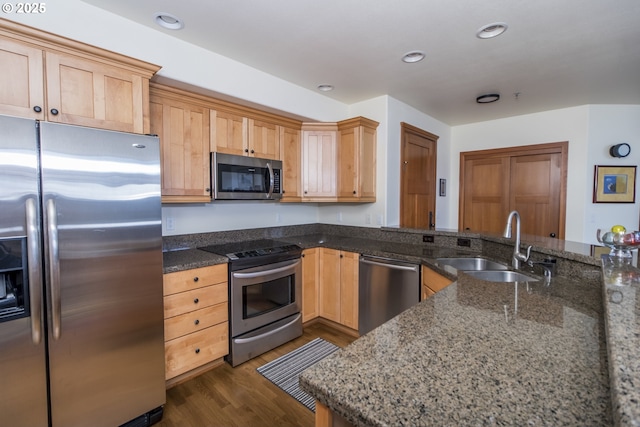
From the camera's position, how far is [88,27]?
6.04ft

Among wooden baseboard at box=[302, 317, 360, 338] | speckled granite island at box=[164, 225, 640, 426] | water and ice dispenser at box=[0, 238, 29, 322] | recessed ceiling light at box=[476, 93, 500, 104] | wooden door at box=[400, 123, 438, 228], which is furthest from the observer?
wooden door at box=[400, 123, 438, 228]

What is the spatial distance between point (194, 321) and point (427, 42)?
2.69 meters

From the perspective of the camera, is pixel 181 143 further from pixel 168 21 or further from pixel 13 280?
pixel 13 280

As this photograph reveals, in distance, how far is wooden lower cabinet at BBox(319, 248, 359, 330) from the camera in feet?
9.67

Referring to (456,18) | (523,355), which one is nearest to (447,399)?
(523,355)

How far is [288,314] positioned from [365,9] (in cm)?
249

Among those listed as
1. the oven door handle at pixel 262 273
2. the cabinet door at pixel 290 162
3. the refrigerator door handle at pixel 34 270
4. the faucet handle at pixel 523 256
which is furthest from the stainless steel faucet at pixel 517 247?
the refrigerator door handle at pixel 34 270

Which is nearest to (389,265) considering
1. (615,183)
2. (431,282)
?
(431,282)

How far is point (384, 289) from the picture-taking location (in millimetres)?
2701

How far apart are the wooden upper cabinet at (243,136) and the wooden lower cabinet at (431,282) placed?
5.91ft

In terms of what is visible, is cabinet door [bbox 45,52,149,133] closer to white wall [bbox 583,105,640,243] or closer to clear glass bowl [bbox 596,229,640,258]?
clear glass bowl [bbox 596,229,640,258]

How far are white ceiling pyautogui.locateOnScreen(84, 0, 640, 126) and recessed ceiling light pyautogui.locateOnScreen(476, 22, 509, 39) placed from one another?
0.14 feet

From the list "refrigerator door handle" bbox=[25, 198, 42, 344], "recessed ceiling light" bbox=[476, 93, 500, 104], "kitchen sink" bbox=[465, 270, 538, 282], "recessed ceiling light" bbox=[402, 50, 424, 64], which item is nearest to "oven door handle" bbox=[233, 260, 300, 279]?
"refrigerator door handle" bbox=[25, 198, 42, 344]

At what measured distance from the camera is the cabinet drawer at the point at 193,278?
6.76 feet
